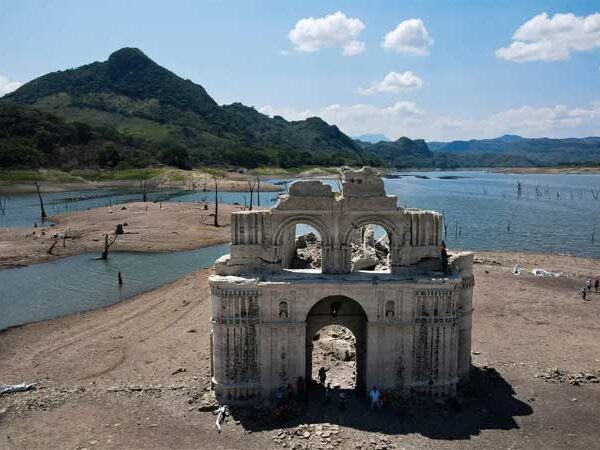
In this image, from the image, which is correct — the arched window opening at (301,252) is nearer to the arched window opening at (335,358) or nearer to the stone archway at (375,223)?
the stone archway at (375,223)

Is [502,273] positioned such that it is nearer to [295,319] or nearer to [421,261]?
[421,261]

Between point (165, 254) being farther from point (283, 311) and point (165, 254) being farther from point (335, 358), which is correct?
point (283, 311)

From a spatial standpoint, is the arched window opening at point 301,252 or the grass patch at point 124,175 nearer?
the arched window opening at point 301,252

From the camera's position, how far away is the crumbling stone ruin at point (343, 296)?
21.4 m

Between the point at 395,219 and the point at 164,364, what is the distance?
14.4 metres

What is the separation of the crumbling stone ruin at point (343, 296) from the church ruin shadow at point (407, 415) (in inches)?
29.1

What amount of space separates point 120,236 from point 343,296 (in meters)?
51.8

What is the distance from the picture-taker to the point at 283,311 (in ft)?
70.5

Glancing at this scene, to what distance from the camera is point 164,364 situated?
27500 mm

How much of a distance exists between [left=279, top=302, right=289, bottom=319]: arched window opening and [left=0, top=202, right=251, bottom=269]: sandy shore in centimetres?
4345

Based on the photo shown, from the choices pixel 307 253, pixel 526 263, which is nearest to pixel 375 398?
pixel 307 253

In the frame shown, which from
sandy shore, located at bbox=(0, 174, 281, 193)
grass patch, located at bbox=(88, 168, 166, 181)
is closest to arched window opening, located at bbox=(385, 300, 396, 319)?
sandy shore, located at bbox=(0, 174, 281, 193)

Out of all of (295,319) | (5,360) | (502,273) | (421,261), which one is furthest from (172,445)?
(502,273)

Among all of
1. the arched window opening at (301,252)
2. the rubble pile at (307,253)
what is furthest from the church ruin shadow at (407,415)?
the rubble pile at (307,253)
